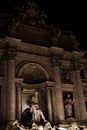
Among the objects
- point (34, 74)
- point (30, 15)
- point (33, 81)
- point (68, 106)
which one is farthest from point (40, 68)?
point (30, 15)

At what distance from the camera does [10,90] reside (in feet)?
49.4

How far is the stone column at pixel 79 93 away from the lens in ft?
56.5

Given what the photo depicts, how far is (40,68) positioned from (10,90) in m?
3.14

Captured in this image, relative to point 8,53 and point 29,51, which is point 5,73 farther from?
point 29,51

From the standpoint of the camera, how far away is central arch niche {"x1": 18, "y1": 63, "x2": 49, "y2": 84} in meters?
17.0

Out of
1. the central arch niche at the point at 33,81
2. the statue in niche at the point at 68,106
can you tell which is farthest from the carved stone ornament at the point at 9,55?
the statue in niche at the point at 68,106

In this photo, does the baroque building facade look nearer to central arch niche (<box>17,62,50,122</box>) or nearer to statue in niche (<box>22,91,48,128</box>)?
central arch niche (<box>17,62,50,122</box>)

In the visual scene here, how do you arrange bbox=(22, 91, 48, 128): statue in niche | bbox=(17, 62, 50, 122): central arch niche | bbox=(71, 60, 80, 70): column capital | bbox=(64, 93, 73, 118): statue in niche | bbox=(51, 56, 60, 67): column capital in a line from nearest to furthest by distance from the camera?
bbox=(22, 91, 48, 128): statue in niche < bbox=(17, 62, 50, 122): central arch niche < bbox=(64, 93, 73, 118): statue in niche < bbox=(51, 56, 60, 67): column capital < bbox=(71, 60, 80, 70): column capital

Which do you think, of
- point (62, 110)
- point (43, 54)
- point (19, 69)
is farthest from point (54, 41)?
point (62, 110)

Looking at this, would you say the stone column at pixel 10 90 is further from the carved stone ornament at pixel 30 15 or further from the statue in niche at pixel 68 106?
the statue in niche at pixel 68 106

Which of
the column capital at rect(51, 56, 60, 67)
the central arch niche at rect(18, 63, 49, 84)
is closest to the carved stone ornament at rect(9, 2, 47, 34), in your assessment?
the column capital at rect(51, 56, 60, 67)

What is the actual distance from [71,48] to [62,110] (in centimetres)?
553

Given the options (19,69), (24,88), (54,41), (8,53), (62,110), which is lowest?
(62,110)

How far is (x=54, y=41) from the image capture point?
1842cm
